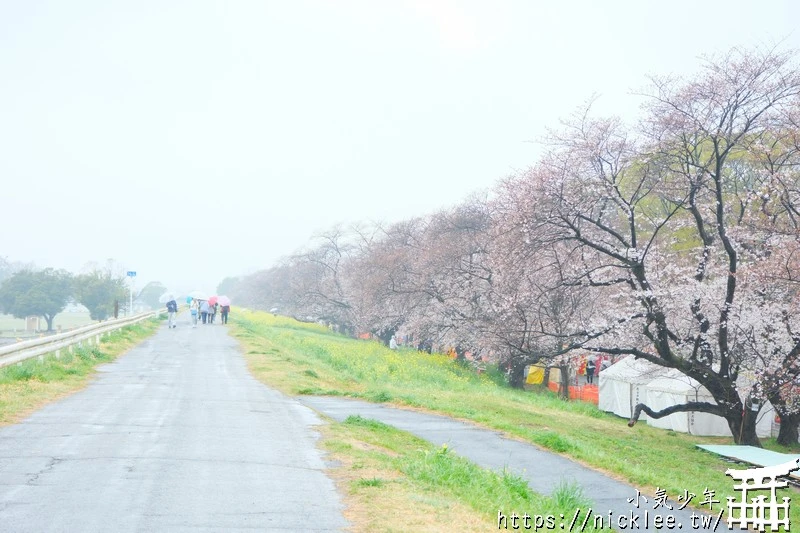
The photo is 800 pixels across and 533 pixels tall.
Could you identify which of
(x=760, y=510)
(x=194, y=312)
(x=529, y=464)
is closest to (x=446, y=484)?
(x=529, y=464)

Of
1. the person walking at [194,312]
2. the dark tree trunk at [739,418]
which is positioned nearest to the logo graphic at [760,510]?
the dark tree trunk at [739,418]

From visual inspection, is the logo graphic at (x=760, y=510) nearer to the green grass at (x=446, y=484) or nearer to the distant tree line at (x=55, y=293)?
the green grass at (x=446, y=484)

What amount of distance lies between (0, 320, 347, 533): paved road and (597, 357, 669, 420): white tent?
57.1ft

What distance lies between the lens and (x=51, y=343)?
19.4m

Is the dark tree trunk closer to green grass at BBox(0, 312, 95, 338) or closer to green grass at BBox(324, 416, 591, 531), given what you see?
green grass at BBox(324, 416, 591, 531)

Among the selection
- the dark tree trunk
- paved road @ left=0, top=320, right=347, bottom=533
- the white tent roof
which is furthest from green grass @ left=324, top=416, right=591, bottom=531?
the white tent roof

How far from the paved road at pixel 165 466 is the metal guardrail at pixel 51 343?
173cm

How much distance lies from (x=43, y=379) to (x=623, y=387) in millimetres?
21543

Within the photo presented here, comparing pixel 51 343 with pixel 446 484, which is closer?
pixel 446 484

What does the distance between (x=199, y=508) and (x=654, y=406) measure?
77.9 ft

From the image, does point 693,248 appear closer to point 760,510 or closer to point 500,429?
point 500,429

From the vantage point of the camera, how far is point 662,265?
21922 millimetres

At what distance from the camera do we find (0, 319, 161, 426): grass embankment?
12.4 meters

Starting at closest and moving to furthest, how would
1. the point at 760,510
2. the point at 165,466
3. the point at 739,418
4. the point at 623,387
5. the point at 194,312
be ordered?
the point at 165,466
the point at 760,510
the point at 739,418
the point at 623,387
the point at 194,312
